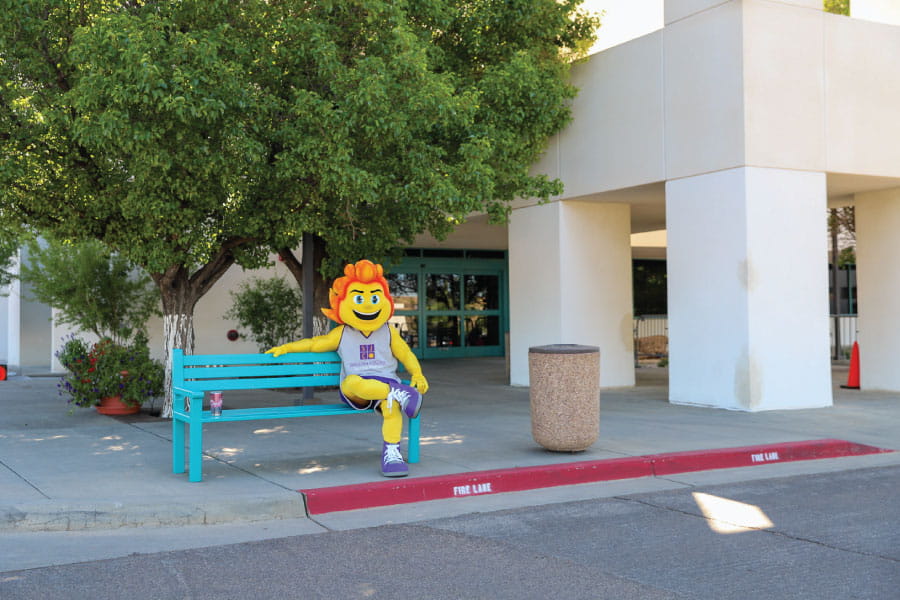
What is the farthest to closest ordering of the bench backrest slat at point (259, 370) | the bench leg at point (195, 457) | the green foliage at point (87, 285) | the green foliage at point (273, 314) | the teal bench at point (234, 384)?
1. the green foliage at point (273, 314)
2. the green foliage at point (87, 285)
3. the bench backrest slat at point (259, 370)
4. the teal bench at point (234, 384)
5. the bench leg at point (195, 457)

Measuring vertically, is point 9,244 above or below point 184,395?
above

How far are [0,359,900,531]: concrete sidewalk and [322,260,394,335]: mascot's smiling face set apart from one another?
1294mm

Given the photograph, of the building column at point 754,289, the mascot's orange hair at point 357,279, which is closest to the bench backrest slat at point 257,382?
the mascot's orange hair at point 357,279

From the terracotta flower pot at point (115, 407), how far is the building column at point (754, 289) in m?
7.70

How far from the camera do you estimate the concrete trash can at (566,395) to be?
832cm

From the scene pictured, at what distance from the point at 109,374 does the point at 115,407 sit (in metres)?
0.57

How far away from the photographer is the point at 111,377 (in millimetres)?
11656

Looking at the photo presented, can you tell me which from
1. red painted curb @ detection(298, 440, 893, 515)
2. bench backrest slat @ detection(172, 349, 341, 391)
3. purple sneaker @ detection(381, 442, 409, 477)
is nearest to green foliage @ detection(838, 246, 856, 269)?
red painted curb @ detection(298, 440, 893, 515)

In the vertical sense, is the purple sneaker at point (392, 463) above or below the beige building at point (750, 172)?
below

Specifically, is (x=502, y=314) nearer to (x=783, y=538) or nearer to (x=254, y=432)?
(x=254, y=432)

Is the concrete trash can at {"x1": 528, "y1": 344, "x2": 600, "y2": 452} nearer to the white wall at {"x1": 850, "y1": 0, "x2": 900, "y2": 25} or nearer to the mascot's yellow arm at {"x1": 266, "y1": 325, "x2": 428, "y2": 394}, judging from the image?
the mascot's yellow arm at {"x1": 266, "y1": 325, "x2": 428, "y2": 394}

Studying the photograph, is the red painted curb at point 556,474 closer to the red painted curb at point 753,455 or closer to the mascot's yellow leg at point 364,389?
the red painted curb at point 753,455

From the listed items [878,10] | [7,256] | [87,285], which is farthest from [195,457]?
[878,10]

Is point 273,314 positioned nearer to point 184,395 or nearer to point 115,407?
point 115,407
